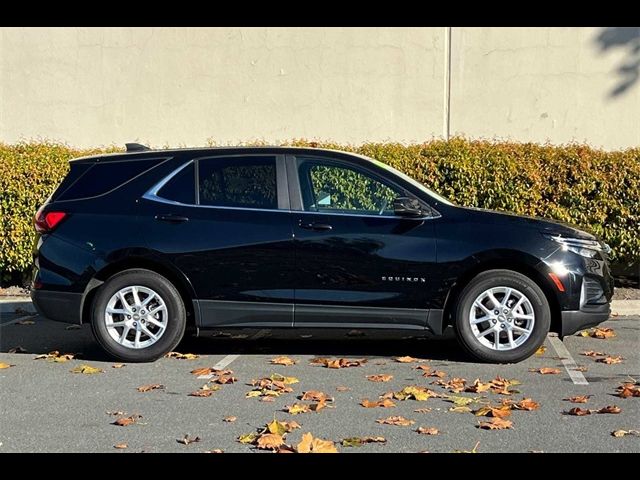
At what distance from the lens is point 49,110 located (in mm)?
11992

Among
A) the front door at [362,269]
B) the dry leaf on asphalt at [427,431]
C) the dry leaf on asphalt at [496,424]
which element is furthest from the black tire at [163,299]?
the dry leaf on asphalt at [496,424]

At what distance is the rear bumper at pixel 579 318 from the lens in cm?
641

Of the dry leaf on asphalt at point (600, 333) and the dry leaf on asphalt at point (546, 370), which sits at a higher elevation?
the dry leaf on asphalt at point (600, 333)

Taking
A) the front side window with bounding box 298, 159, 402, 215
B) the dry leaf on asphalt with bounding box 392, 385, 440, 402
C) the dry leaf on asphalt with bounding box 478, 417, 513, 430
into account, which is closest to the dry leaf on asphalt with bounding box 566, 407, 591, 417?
the dry leaf on asphalt with bounding box 478, 417, 513, 430

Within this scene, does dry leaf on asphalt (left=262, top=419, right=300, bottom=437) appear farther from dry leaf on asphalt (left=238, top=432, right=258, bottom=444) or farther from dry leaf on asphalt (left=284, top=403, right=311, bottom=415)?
dry leaf on asphalt (left=284, top=403, right=311, bottom=415)

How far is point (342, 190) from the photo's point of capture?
6.63m

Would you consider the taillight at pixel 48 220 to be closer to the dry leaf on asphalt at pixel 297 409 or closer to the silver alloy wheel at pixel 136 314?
the silver alloy wheel at pixel 136 314

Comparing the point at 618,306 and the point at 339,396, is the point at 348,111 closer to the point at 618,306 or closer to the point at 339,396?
the point at 618,306

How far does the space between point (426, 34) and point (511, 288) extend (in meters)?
5.94

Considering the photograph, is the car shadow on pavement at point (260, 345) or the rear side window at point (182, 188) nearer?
the rear side window at point (182, 188)

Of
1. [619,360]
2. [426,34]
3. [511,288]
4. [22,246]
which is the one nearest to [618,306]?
[619,360]

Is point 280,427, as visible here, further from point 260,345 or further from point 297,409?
point 260,345

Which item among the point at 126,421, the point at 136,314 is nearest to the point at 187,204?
the point at 136,314

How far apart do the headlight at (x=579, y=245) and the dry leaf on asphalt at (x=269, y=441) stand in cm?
292
